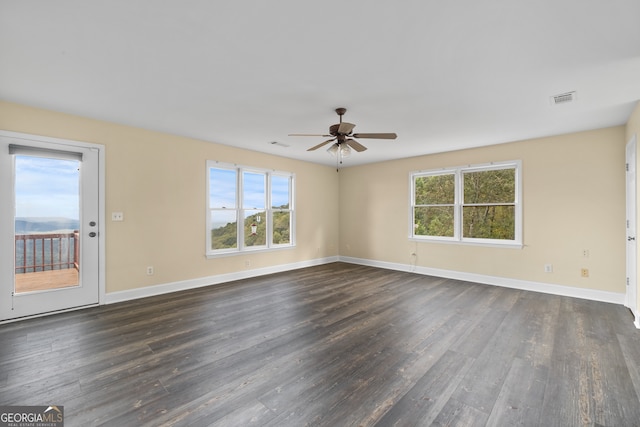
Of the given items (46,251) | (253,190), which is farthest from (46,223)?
(253,190)

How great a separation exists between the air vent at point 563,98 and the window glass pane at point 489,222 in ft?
7.28

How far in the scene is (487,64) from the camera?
246 centimetres

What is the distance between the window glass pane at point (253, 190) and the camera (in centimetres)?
568

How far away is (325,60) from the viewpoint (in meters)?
2.43

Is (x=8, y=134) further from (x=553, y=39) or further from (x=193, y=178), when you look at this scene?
(x=553, y=39)

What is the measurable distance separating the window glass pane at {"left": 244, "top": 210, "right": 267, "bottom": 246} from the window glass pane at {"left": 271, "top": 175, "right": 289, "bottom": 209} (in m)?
0.42

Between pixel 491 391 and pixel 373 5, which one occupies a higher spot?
pixel 373 5

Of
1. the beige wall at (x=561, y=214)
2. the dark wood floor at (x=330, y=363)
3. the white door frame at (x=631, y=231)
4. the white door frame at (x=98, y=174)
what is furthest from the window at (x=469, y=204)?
the white door frame at (x=98, y=174)

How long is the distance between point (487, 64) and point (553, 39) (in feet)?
1.49

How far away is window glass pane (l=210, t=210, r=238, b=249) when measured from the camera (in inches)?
206

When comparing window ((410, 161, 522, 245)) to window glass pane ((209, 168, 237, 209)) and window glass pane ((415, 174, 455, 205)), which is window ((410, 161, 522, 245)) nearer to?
window glass pane ((415, 174, 455, 205))

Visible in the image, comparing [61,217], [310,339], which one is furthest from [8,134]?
[310,339]

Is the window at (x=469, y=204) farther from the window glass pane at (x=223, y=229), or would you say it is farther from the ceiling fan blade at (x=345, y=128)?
the window glass pane at (x=223, y=229)

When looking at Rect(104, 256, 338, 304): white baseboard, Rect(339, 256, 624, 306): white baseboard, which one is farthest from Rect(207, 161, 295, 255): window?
Rect(339, 256, 624, 306): white baseboard
